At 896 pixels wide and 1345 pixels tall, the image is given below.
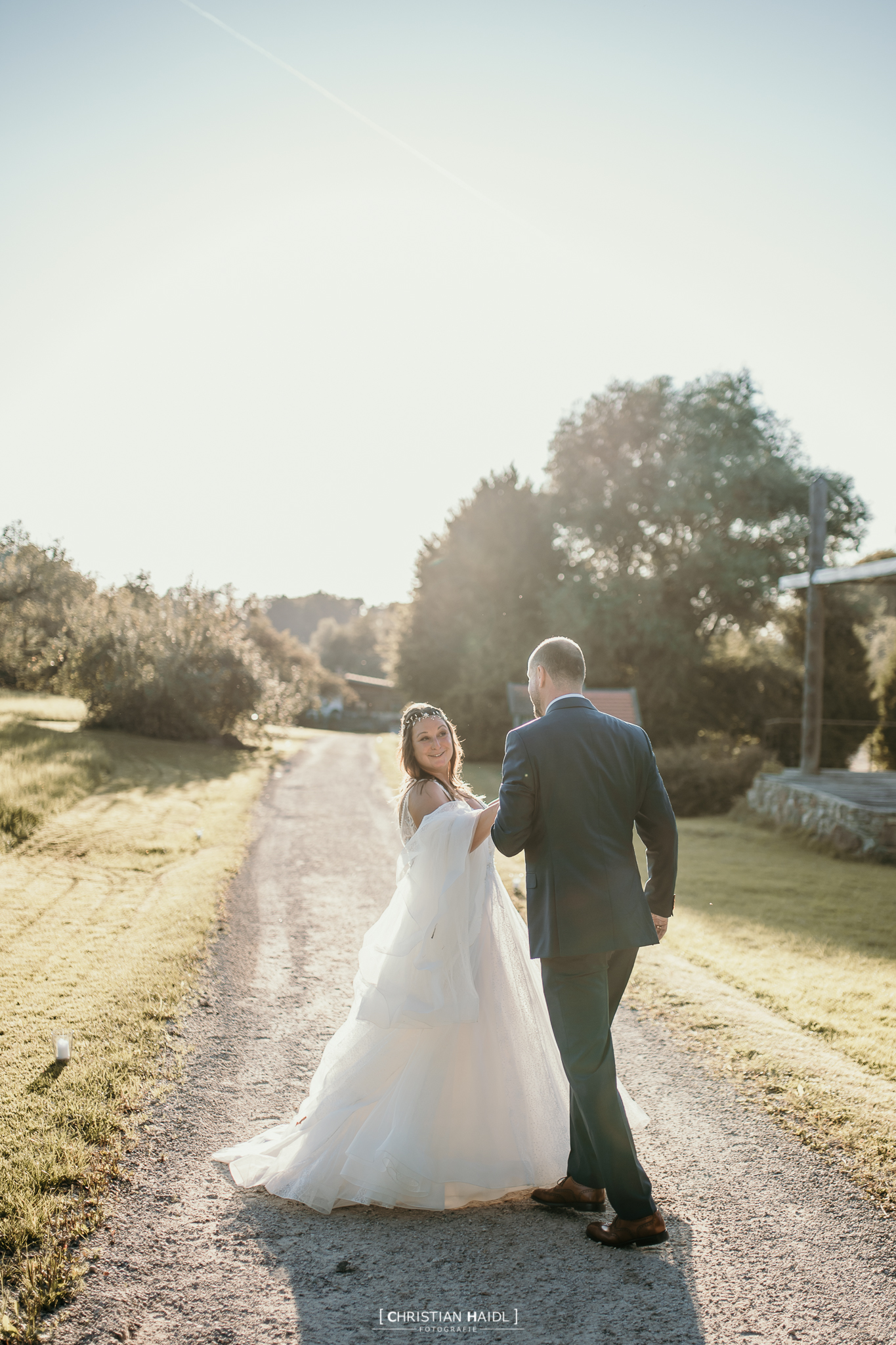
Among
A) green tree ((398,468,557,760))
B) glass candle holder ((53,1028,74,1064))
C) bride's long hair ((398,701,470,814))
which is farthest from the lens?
green tree ((398,468,557,760))

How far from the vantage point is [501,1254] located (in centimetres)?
299

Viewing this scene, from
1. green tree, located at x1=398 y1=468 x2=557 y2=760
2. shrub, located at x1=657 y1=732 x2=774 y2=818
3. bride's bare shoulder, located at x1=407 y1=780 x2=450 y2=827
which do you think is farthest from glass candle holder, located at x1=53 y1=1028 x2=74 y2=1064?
green tree, located at x1=398 y1=468 x2=557 y2=760

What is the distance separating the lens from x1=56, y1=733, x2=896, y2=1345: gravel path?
2.62 m

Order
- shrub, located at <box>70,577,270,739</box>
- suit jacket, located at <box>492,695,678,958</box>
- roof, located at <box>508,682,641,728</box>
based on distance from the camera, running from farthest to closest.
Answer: shrub, located at <box>70,577,270,739</box> < roof, located at <box>508,682,641,728</box> < suit jacket, located at <box>492,695,678,958</box>

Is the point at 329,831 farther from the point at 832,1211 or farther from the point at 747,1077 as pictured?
the point at 832,1211

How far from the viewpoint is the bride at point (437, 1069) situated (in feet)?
10.7

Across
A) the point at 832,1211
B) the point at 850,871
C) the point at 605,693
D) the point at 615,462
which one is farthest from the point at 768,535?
the point at 832,1211

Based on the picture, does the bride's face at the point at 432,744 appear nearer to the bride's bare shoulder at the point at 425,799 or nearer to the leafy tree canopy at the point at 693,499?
the bride's bare shoulder at the point at 425,799

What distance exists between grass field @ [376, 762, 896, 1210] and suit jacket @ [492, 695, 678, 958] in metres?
1.74

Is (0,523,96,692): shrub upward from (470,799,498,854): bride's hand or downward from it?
upward

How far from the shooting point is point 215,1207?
3.26 metres

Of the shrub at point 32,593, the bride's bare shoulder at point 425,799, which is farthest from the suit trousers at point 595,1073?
the shrub at point 32,593

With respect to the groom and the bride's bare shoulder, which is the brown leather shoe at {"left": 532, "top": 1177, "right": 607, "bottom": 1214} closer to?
the groom

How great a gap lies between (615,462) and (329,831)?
711 inches
